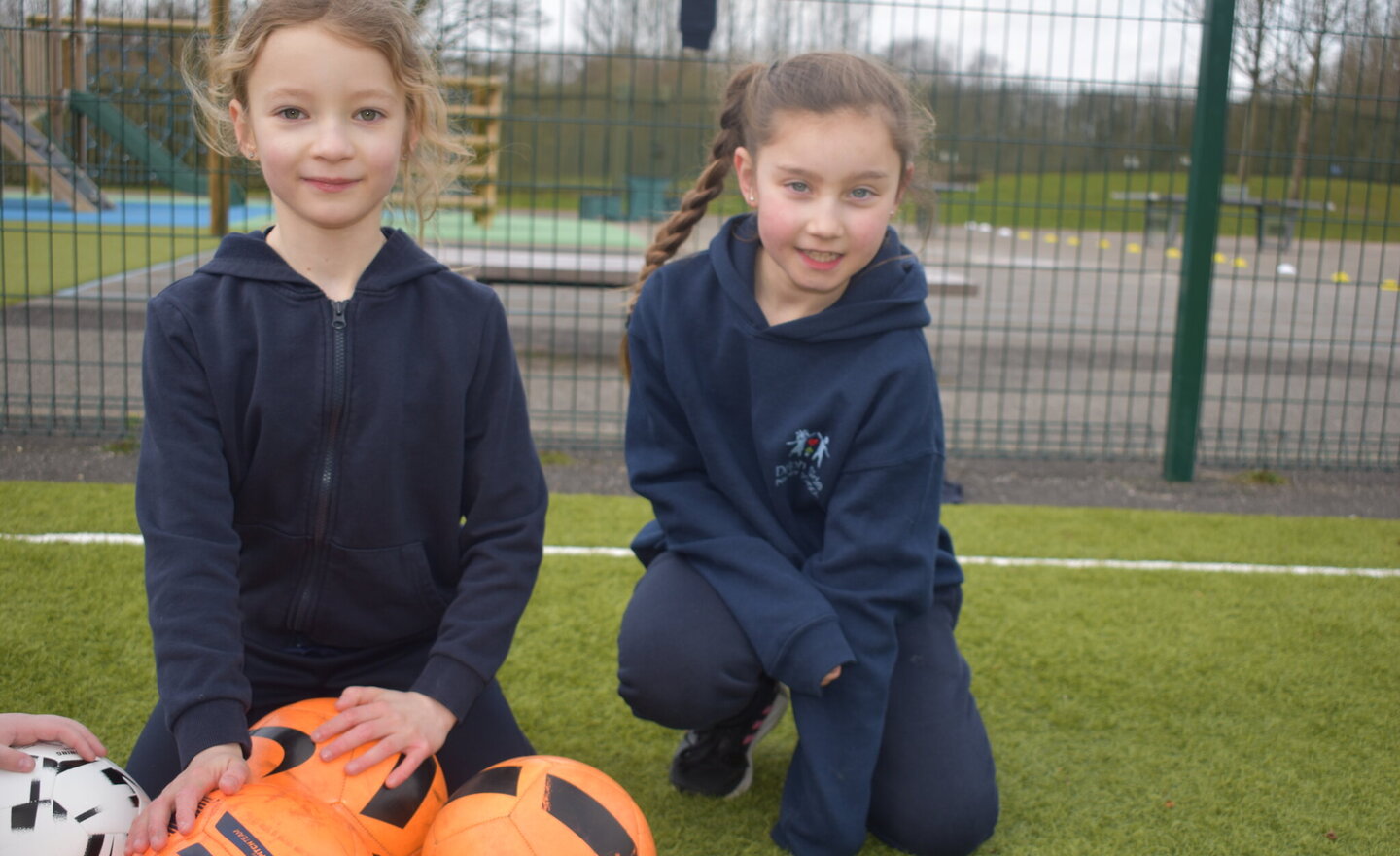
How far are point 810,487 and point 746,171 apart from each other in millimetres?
564

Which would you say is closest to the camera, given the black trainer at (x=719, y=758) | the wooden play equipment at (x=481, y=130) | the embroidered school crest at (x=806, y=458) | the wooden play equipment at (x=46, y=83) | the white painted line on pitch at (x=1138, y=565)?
the embroidered school crest at (x=806, y=458)

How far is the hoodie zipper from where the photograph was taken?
5.71 feet

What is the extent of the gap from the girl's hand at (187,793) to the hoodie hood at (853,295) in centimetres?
106

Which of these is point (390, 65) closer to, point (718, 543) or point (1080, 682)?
point (718, 543)

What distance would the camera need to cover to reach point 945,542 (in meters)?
2.25

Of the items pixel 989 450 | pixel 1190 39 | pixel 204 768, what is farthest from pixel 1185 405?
pixel 204 768

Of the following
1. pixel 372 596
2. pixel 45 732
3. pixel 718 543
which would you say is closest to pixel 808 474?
pixel 718 543

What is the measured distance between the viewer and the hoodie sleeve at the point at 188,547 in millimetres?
1533

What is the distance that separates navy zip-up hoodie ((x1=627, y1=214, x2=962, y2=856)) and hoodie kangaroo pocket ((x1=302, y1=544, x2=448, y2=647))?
449 mm

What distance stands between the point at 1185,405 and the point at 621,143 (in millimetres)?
2415

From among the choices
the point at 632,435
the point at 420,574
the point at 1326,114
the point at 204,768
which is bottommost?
the point at 204,768

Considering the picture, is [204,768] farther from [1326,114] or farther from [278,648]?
[1326,114]

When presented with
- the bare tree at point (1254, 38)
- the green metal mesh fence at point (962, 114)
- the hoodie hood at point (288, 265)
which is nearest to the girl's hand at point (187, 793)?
the hoodie hood at point (288, 265)

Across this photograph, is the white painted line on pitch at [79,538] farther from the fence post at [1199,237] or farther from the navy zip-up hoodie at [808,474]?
the fence post at [1199,237]
